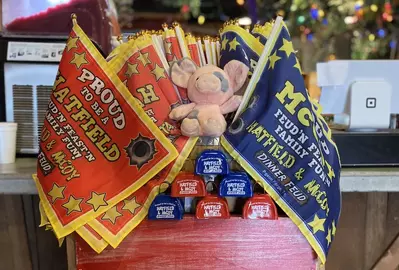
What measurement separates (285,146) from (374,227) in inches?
23.6

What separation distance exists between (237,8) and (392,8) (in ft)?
4.40

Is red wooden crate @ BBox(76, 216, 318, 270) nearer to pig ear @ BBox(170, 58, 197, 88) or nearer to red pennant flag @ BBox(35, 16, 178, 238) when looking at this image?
red pennant flag @ BBox(35, 16, 178, 238)

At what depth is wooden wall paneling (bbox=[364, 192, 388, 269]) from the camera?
1313 mm

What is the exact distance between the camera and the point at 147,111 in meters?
0.90

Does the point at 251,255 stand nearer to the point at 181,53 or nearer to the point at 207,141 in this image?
the point at 207,141

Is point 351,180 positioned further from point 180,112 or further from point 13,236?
point 13,236

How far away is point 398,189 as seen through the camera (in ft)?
3.60

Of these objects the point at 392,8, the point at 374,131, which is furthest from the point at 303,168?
the point at 392,8

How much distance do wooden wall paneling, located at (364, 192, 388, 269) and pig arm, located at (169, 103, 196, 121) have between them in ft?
2.18

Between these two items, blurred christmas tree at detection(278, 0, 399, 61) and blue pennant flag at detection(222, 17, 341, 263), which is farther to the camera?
blurred christmas tree at detection(278, 0, 399, 61)

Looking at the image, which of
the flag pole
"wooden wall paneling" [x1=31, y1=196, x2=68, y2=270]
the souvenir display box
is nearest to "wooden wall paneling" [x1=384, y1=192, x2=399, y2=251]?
the souvenir display box

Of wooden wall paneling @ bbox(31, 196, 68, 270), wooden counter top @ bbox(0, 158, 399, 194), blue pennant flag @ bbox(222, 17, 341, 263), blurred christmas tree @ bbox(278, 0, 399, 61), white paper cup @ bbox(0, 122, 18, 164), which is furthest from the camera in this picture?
blurred christmas tree @ bbox(278, 0, 399, 61)

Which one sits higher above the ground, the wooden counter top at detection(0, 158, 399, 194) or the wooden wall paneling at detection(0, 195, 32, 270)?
the wooden counter top at detection(0, 158, 399, 194)

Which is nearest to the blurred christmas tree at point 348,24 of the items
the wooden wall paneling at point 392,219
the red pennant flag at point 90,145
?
the wooden wall paneling at point 392,219
